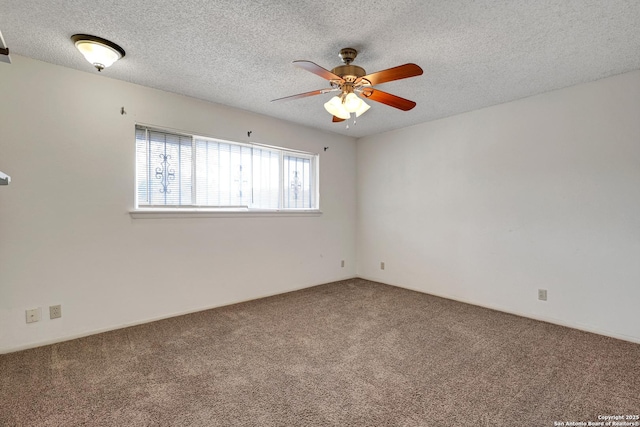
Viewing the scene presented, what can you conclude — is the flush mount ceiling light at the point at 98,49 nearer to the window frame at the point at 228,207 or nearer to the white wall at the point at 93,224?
the white wall at the point at 93,224

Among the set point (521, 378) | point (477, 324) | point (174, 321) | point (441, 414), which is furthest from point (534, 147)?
point (174, 321)

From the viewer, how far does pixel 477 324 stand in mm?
3047

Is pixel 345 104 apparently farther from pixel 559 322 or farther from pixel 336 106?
pixel 559 322

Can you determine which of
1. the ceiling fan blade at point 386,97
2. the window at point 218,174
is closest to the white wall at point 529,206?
the window at point 218,174

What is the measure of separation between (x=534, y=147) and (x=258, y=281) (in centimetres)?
353

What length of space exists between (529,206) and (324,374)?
9.17 ft

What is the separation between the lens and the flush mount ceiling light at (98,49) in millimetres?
2141

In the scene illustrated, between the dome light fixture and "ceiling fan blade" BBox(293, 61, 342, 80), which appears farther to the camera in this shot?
the dome light fixture

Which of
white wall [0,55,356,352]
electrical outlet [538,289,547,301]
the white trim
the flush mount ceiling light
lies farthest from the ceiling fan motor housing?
the white trim

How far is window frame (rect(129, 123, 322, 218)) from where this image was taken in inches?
120

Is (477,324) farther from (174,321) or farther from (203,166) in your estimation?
(203,166)

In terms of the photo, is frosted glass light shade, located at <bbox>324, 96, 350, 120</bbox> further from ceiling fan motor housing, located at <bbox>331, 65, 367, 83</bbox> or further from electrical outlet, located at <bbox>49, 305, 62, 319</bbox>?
electrical outlet, located at <bbox>49, 305, 62, 319</bbox>

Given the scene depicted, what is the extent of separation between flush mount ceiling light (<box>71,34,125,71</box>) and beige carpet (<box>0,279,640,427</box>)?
2267mm

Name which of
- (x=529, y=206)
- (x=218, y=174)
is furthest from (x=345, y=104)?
(x=529, y=206)
